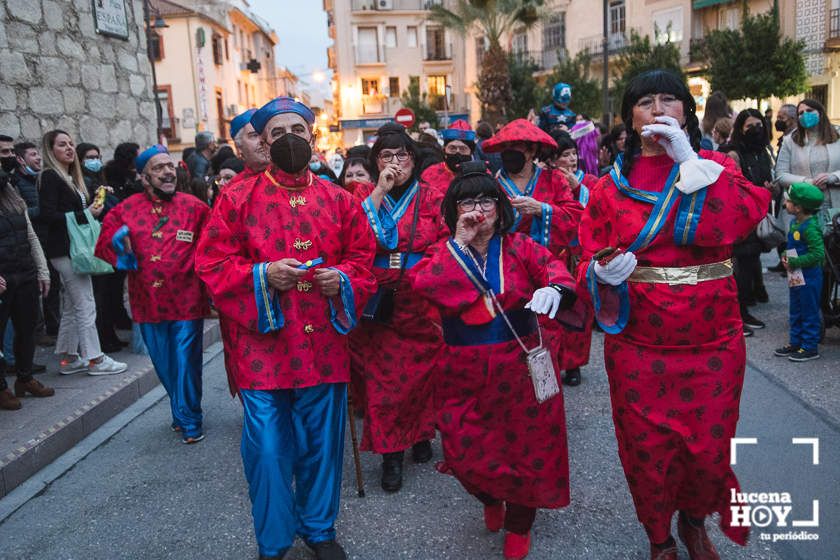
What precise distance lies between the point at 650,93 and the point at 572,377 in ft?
10.2

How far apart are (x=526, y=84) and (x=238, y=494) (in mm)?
30004

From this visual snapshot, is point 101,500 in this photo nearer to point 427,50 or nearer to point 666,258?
point 666,258

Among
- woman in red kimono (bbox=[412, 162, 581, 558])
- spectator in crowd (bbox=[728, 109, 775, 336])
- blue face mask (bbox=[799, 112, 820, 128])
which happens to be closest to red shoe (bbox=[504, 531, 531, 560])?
woman in red kimono (bbox=[412, 162, 581, 558])

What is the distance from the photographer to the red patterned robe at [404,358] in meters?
4.02

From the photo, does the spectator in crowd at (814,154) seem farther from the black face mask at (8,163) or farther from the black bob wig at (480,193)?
the black face mask at (8,163)

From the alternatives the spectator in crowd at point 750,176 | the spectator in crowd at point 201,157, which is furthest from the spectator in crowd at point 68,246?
the spectator in crowd at point 750,176

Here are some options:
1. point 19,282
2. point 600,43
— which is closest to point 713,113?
point 19,282

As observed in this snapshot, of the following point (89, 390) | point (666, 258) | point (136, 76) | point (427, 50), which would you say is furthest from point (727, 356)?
point (427, 50)

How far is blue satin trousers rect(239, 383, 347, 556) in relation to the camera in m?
3.06

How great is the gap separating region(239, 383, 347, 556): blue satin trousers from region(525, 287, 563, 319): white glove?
3.32ft

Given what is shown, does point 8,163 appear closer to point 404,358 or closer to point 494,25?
point 404,358

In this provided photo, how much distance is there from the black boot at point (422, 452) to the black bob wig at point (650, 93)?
2187mm

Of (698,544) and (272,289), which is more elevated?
(272,289)

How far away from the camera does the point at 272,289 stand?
9.96ft
